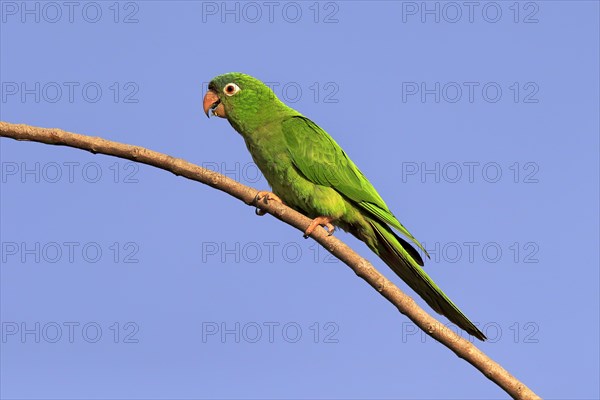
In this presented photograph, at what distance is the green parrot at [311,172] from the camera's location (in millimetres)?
6488

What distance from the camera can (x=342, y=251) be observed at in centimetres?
474

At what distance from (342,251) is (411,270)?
160 cm

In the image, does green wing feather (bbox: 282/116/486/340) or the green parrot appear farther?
the green parrot

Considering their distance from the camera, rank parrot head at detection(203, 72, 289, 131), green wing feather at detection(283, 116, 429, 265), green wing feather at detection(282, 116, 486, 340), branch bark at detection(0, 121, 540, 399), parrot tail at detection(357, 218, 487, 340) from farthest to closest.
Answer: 1. parrot head at detection(203, 72, 289, 131)
2. green wing feather at detection(283, 116, 429, 265)
3. green wing feather at detection(282, 116, 486, 340)
4. parrot tail at detection(357, 218, 487, 340)
5. branch bark at detection(0, 121, 540, 399)

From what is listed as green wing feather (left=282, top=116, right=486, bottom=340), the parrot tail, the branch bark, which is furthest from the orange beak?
the branch bark

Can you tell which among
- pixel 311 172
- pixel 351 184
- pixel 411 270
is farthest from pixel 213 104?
pixel 411 270

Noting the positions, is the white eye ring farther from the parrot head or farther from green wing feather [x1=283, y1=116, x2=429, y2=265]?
green wing feather [x1=283, y1=116, x2=429, y2=265]

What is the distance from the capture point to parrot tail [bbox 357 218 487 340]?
5383mm

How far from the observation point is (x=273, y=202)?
5105 millimetres

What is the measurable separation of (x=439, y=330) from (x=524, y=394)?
628 mm

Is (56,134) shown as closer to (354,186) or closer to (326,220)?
(326,220)

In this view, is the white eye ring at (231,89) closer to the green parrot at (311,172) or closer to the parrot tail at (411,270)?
the green parrot at (311,172)

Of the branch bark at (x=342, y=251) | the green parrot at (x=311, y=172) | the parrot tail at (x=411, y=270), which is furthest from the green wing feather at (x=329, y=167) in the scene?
the branch bark at (x=342, y=251)

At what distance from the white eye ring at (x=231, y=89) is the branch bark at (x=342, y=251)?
279 centimetres
